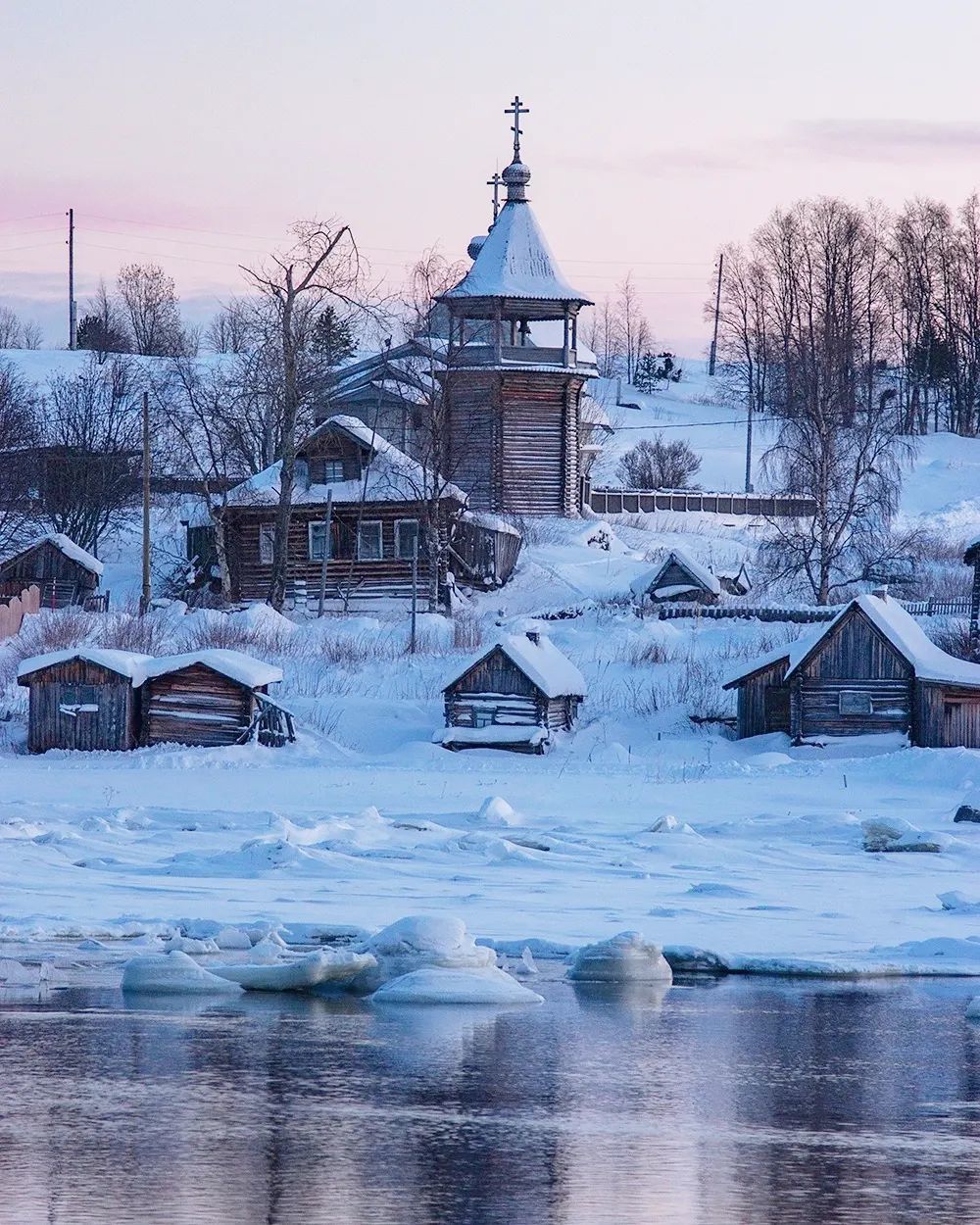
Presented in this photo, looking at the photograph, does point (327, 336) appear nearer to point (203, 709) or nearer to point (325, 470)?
point (325, 470)

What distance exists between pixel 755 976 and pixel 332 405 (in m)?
45.8

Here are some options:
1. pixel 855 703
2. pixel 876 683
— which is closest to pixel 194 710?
pixel 855 703

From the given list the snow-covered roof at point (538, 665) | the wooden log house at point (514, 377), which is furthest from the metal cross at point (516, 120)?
the snow-covered roof at point (538, 665)

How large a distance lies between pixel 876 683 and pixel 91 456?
35389 millimetres

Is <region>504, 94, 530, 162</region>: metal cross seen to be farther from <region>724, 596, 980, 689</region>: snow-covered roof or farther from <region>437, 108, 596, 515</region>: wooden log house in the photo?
<region>724, 596, 980, 689</region>: snow-covered roof

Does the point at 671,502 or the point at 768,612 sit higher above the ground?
the point at 671,502

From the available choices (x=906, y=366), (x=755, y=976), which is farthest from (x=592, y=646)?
(x=906, y=366)

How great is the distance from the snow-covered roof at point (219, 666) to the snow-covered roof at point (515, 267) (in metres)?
23.4

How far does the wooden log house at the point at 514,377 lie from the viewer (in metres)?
53.0

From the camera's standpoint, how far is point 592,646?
A: 129ft

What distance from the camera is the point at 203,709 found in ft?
101

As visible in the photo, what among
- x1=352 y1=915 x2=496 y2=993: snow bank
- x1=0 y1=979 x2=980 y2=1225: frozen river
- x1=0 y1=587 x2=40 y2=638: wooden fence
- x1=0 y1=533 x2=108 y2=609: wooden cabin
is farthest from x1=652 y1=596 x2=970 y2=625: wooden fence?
x1=0 y1=979 x2=980 y2=1225: frozen river

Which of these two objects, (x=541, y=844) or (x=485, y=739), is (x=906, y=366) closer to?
(x=485, y=739)

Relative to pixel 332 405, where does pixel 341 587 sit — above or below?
below
